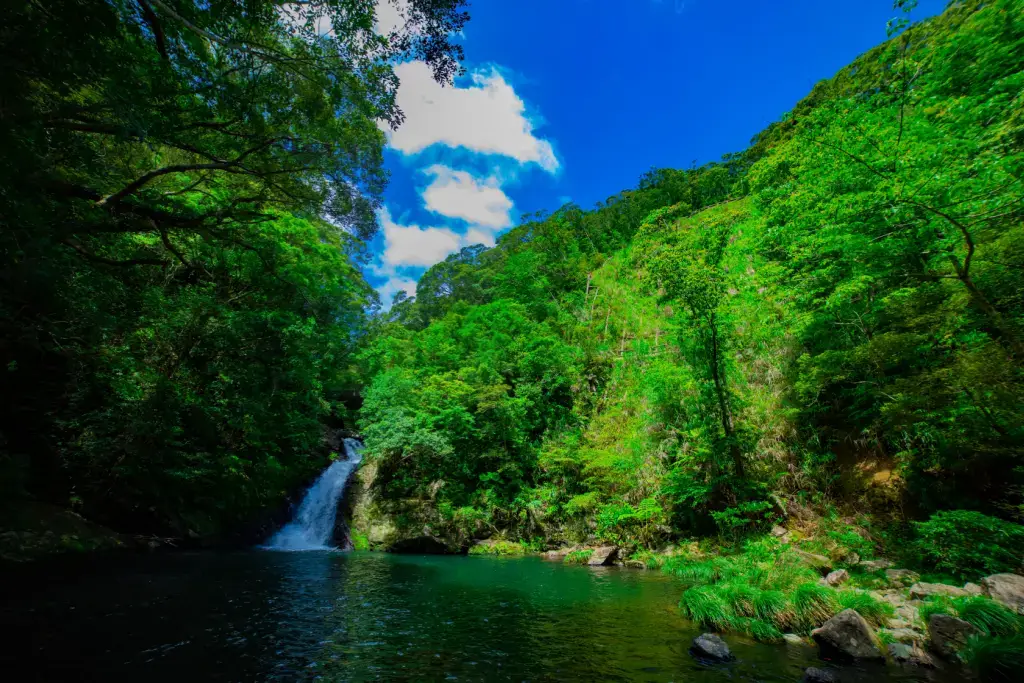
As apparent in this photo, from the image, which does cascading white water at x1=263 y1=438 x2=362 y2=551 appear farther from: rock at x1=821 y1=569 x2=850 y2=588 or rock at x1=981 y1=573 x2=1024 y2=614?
rock at x1=981 y1=573 x2=1024 y2=614

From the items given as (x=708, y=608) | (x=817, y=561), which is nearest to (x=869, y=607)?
A: (x=708, y=608)

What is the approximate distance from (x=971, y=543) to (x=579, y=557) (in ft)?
42.0

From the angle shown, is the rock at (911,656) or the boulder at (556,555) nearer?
the rock at (911,656)

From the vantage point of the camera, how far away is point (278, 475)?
806 inches

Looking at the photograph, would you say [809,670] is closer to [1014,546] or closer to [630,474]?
[1014,546]

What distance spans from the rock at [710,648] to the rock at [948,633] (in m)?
2.68

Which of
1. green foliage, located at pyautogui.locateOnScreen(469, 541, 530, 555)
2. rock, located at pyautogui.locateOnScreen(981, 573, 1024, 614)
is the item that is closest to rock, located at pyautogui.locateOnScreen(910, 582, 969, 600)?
rock, located at pyautogui.locateOnScreen(981, 573, 1024, 614)

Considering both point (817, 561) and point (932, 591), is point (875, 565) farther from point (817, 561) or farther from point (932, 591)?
point (932, 591)

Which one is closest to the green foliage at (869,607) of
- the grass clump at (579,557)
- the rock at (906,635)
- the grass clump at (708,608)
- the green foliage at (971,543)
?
the rock at (906,635)

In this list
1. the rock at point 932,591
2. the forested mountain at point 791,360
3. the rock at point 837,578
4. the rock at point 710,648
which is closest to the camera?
the rock at point 710,648

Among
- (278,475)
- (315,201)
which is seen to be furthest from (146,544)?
(315,201)

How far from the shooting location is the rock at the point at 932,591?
22.7 ft

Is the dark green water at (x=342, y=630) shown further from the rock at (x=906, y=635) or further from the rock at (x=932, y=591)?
the rock at (x=932, y=591)

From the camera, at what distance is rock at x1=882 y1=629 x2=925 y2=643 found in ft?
19.7
